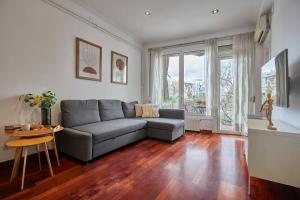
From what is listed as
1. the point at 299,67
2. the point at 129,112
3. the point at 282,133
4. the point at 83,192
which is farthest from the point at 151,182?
the point at 129,112

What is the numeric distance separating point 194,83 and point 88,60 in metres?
2.86

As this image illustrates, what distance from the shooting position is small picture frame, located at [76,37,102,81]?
120 inches

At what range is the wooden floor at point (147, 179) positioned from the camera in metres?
1.58

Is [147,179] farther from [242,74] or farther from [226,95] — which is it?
[242,74]

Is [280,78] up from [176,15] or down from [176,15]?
down

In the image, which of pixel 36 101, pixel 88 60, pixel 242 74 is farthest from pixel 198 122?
pixel 36 101

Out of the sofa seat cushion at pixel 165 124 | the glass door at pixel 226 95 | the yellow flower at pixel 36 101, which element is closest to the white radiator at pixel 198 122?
the glass door at pixel 226 95

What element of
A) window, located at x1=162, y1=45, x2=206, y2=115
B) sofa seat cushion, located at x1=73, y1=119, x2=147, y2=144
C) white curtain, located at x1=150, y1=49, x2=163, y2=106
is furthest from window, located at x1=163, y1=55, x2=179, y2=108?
sofa seat cushion, located at x1=73, y1=119, x2=147, y2=144

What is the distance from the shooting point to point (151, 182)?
5.93 feet

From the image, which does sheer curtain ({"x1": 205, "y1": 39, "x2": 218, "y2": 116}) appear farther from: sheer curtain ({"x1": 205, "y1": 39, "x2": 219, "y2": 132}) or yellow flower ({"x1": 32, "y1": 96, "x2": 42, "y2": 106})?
yellow flower ({"x1": 32, "y1": 96, "x2": 42, "y2": 106})

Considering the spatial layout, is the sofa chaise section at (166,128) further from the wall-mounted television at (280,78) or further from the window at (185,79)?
the wall-mounted television at (280,78)

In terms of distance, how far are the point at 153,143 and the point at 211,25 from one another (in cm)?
308

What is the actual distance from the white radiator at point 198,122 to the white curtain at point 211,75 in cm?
22

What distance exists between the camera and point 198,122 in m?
4.28
